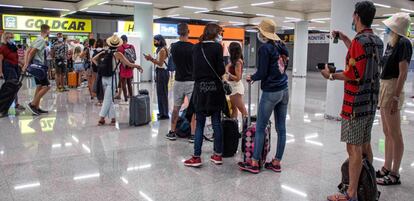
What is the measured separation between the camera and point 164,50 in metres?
5.73

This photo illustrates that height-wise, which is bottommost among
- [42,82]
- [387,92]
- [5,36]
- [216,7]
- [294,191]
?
[294,191]

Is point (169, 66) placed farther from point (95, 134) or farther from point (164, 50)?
point (95, 134)

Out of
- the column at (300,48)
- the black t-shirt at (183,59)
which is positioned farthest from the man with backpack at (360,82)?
the column at (300,48)

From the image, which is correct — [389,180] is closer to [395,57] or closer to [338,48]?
[395,57]

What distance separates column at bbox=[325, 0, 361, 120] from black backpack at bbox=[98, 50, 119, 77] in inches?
152

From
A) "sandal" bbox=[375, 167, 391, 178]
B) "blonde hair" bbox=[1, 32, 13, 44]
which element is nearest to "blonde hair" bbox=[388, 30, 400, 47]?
"sandal" bbox=[375, 167, 391, 178]

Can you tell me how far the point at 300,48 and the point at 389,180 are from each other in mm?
16373

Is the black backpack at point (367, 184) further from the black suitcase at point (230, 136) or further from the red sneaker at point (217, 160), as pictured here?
the black suitcase at point (230, 136)

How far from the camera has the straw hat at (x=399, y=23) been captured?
3.06 m

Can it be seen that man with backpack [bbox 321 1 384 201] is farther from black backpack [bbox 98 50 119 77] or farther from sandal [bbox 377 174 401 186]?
black backpack [bbox 98 50 119 77]

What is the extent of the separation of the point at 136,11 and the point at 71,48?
9.81 feet

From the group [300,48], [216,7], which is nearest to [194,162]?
[216,7]

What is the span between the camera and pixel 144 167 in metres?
3.88

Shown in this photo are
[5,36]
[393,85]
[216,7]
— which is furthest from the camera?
[216,7]
